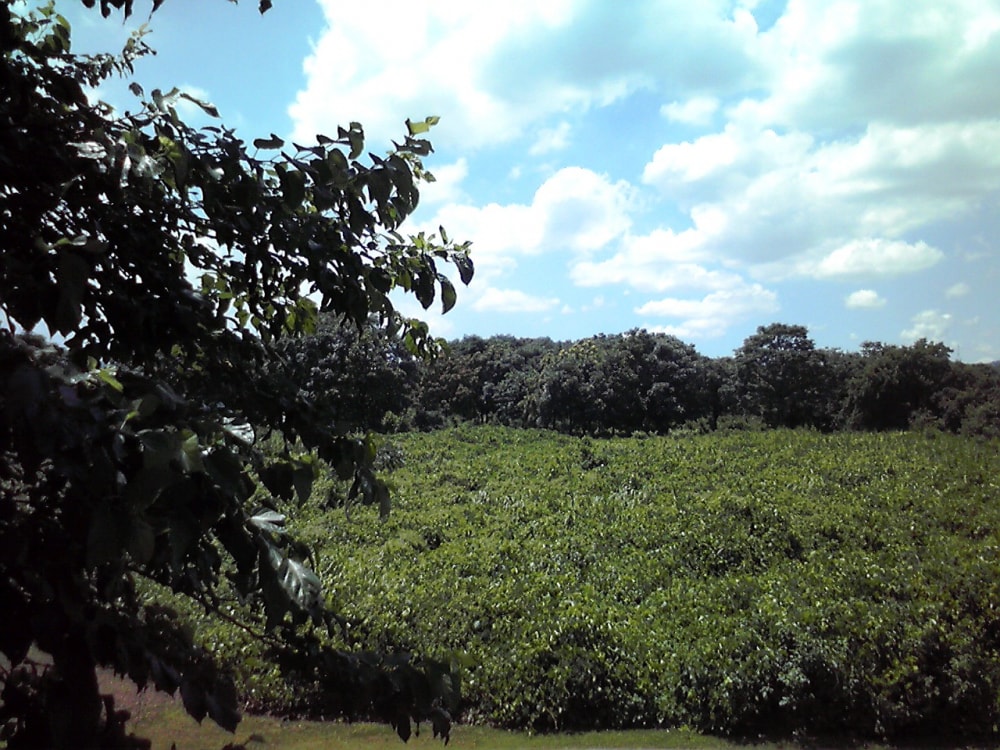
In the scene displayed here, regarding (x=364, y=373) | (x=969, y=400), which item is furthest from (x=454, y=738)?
(x=969, y=400)

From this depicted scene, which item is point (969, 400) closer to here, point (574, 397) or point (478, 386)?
point (574, 397)

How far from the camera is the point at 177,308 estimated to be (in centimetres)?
199

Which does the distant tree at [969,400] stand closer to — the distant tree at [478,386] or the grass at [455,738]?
the distant tree at [478,386]

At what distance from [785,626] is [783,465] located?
711cm

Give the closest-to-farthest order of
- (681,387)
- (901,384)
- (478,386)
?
(901,384) < (681,387) < (478,386)

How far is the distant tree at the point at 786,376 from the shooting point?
29422 millimetres

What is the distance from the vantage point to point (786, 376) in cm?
2977

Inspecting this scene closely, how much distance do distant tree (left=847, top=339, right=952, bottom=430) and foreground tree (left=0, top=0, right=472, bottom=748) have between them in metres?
27.1

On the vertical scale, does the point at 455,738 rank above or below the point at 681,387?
below

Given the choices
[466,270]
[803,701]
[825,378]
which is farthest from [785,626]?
[825,378]

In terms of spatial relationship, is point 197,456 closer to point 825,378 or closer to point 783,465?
point 783,465

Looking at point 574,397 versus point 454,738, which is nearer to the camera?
point 454,738

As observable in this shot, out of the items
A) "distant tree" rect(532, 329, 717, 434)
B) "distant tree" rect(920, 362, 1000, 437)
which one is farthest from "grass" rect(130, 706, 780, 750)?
"distant tree" rect(532, 329, 717, 434)

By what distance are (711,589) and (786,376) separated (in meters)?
22.3
